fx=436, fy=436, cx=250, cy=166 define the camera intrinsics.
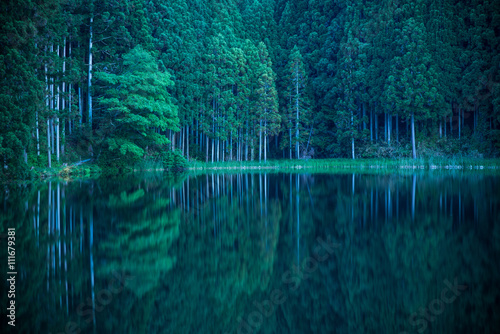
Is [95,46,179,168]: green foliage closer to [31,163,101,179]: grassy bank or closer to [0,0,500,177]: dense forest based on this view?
[0,0,500,177]: dense forest

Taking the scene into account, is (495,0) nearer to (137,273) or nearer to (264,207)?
(264,207)

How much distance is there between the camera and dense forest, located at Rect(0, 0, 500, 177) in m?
23.1

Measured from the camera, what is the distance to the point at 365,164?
33.6m

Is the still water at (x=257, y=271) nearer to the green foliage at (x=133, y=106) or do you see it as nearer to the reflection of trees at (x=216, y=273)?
the reflection of trees at (x=216, y=273)

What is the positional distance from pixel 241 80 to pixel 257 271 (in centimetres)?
3734

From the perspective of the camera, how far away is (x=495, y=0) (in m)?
36.1

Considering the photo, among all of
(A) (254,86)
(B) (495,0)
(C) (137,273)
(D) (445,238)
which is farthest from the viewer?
(A) (254,86)

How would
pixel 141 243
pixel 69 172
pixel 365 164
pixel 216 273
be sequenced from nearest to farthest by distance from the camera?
pixel 216 273
pixel 141 243
pixel 69 172
pixel 365 164

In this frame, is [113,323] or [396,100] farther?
[396,100]

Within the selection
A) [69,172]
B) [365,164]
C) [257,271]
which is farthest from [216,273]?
[365,164]

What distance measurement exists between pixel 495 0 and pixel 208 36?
25508 mm

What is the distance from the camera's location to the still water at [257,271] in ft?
13.5

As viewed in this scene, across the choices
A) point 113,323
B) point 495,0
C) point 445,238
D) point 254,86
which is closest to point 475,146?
point 495,0

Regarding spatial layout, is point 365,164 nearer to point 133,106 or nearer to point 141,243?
point 133,106
